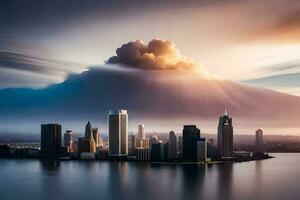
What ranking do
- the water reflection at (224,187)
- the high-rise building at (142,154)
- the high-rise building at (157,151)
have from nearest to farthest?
1. the water reflection at (224,187)
2. the high-rise building at (157,151)
3. the high-rise building at (142,154)

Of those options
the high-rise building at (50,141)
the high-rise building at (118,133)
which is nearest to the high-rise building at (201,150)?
the high-rise building at (118,133)

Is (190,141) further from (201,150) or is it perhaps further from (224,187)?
(224,187)

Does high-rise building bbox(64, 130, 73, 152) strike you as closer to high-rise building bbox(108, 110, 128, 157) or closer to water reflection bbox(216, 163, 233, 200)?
high-rise building bbox(108, 110, 128, 157)

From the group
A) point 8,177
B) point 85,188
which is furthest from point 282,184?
point 8,177

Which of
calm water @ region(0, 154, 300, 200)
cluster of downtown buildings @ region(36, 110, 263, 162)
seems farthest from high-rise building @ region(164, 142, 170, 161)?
calm water @ region(0, 154, 300, 200)

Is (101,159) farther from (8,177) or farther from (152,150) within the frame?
(8,177)

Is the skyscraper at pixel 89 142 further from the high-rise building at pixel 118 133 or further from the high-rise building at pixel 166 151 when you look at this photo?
the high-rise building at pixel 166 151
